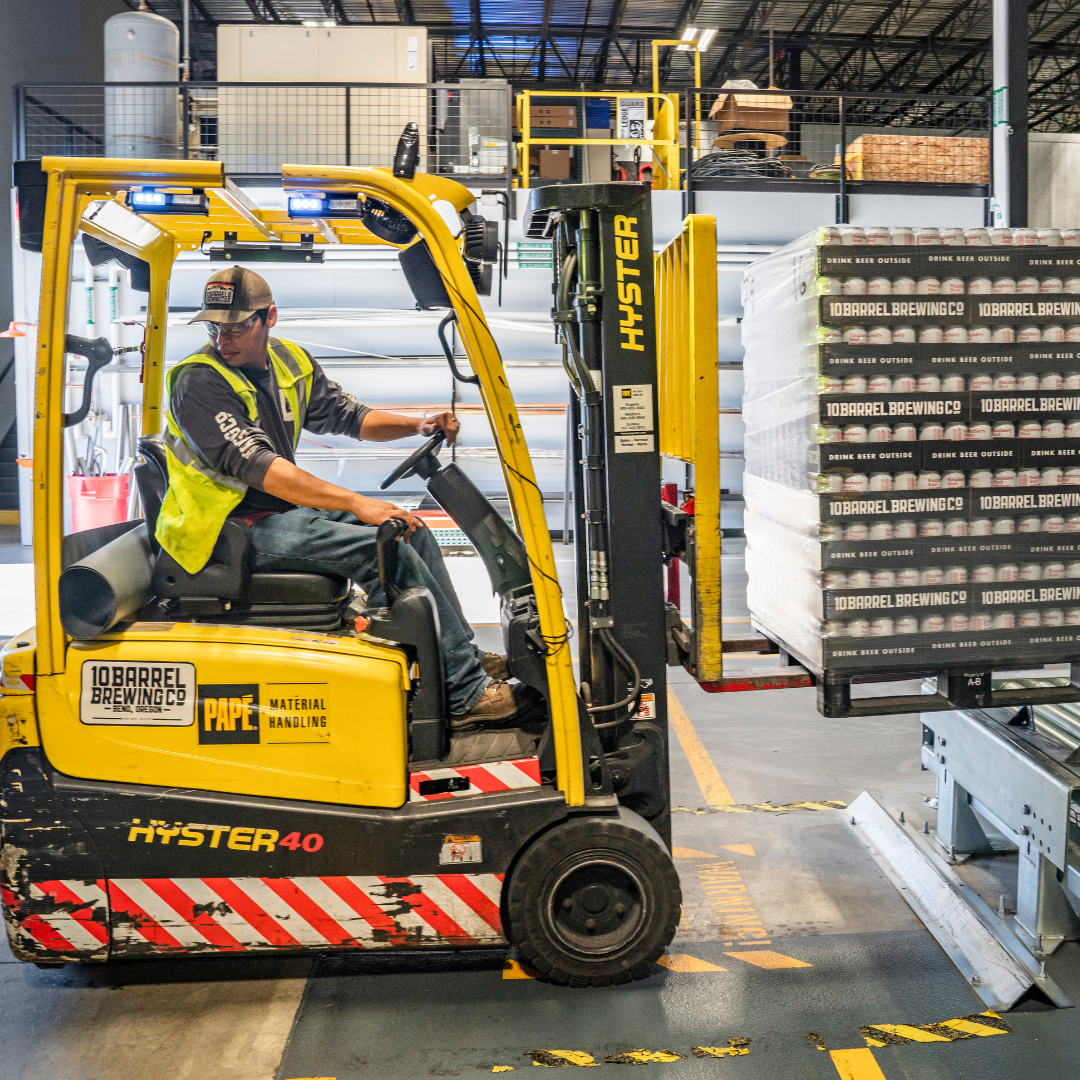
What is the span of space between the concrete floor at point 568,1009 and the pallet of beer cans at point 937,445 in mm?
1077

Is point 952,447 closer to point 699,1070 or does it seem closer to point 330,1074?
point 699,1070

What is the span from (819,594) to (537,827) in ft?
3.87

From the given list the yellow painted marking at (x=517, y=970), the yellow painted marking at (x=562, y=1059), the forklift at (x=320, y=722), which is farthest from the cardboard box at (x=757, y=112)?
the yellow painted marking at (x=562, y=1059)

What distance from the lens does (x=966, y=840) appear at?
4.14 meters

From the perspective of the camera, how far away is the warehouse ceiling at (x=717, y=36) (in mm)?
18875

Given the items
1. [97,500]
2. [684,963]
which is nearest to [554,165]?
[97,500]

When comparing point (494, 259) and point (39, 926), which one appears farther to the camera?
point (494, 259)

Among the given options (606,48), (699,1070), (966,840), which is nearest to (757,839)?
(966,840)

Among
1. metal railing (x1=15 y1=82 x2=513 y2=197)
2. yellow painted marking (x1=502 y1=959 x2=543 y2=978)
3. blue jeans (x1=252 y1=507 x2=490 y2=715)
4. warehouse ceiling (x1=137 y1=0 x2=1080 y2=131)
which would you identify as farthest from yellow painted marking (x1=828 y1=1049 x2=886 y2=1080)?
warehouse ceiling (x1=137 y1=0 x2=1080 y2=131)

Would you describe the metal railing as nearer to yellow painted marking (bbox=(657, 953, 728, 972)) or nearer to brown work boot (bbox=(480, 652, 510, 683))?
brown work boot (bbox=(480, 652, 510, 683))

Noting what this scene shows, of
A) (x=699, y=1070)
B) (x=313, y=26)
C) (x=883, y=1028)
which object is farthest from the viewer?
(x=313, y=26)

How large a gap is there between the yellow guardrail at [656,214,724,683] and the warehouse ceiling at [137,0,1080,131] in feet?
54.0

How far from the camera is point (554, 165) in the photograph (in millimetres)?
14289

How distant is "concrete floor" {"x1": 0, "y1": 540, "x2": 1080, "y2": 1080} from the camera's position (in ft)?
9.45
